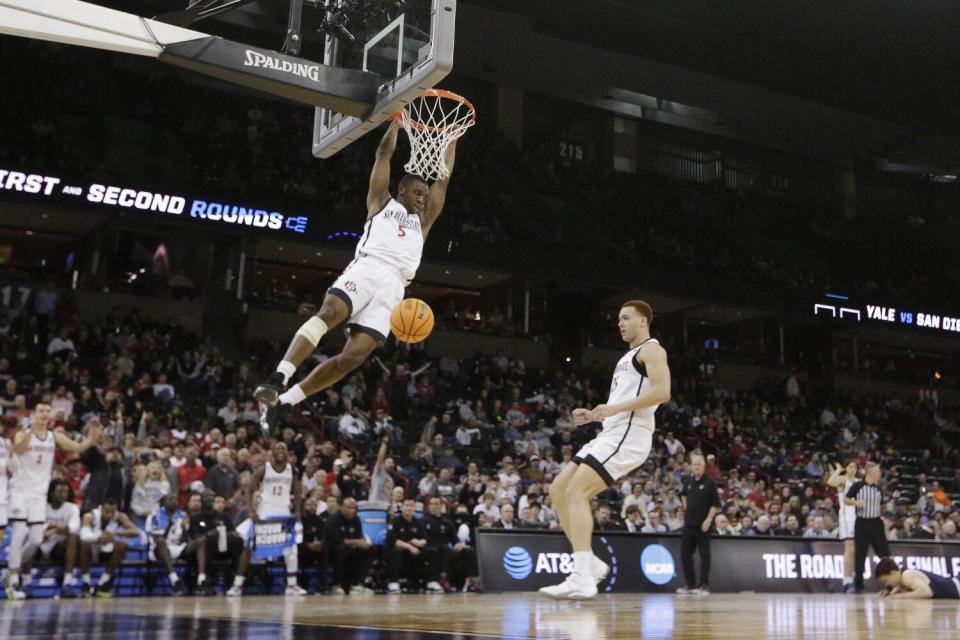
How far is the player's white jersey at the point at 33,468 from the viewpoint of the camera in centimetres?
941

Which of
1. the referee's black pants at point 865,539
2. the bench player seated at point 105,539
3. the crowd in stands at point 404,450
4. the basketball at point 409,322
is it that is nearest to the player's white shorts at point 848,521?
the referee's black pants at point 865,539

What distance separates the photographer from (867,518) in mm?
12164

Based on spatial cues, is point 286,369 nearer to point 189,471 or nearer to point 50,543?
point 50,543

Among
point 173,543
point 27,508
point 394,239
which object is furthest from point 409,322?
point 173,543

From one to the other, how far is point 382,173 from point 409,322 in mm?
1045

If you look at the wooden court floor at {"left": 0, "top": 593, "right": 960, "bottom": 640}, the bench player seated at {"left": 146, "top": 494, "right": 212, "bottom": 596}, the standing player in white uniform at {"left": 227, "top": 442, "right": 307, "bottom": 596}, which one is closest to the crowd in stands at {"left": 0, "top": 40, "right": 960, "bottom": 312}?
the bench player seated at {"left": 146, "top": 494, "right": 212, "bottom": 596}

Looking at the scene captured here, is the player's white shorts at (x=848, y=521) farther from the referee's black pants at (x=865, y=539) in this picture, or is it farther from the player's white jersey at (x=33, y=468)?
the player's white jersey at (x=33, y=468)

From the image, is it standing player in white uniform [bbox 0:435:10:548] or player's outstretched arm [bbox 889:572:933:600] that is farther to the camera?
player's outstretched arm [bbox 889:572:933:600]

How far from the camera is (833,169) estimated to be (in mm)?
31844

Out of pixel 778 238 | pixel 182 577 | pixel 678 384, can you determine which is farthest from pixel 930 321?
pixel 182 577

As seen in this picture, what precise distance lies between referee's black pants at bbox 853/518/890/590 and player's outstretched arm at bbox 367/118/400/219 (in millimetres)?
8271

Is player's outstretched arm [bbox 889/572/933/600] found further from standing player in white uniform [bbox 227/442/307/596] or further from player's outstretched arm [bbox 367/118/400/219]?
player's outstretched arm [bbox 367/118/400/219]

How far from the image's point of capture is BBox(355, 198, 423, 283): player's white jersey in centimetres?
659

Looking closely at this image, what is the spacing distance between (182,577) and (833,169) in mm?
26290
